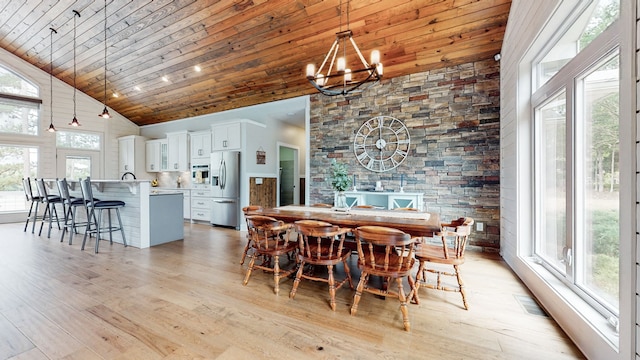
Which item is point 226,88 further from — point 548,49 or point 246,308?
point 548,49

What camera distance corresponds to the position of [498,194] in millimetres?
3834

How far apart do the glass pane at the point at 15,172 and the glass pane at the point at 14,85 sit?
1366 millimetres

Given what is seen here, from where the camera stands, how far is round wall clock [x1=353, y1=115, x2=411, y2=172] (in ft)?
14.6

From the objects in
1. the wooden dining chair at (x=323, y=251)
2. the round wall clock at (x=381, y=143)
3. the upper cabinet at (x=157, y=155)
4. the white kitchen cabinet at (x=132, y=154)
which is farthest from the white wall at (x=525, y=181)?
the white kitchen cabinet at (x=132, y=154)

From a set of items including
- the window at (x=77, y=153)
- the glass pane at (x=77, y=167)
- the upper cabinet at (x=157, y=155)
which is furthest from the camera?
the upper cabinet at (x=157, y=155)

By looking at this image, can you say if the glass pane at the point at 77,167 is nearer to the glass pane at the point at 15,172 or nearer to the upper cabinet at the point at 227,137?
the glass pane at the point at 15,172

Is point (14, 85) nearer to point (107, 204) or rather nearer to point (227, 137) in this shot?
point (107, 204)

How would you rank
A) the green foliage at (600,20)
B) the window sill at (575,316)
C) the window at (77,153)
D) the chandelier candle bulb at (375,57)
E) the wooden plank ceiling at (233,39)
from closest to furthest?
1. the window sill at (575,316)
2. the green foliage at (600,20)
3. the chandelier candle bulb at (375,57)
4. the wooden plank ceiling at (233,39)
5. the window at (77,153)

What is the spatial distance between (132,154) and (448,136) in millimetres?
8179

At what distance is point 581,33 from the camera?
194 cm

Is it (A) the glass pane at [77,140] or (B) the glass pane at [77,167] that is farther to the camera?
(B) the glass pane at [77,167]

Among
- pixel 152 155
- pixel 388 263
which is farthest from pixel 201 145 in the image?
pixel 388 263

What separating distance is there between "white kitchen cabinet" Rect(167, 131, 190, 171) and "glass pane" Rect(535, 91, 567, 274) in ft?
23.0

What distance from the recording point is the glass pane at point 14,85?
6.08 metres
